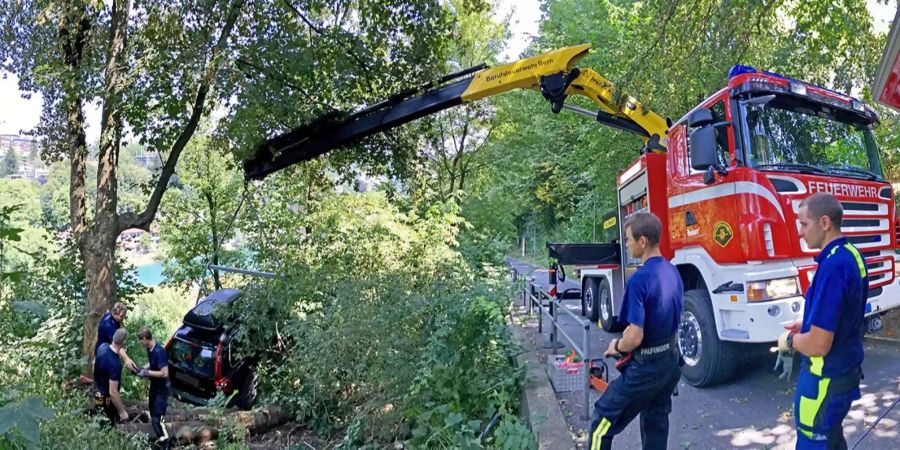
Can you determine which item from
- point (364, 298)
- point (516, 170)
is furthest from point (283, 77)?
point (516, 170)

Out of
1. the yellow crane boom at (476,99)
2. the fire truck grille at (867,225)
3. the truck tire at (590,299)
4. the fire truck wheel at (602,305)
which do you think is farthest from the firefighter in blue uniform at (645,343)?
the truck tire at (590,299)

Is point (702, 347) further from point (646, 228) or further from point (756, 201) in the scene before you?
point (646, 228)

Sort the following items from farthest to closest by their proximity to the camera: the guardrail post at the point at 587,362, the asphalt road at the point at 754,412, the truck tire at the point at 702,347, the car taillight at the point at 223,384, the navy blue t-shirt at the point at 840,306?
the car taillight at the point at 223,384
the truck tire at the point at 702,347
the guardrail post at the point at 587,362
the asphalt road at the point at 754,412
the navy blue t-shirt at the point at 840,306

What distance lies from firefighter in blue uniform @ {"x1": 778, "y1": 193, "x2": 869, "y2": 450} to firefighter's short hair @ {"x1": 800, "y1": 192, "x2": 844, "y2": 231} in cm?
2

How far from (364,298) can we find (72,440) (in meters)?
3.25

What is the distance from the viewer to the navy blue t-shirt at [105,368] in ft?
22.9

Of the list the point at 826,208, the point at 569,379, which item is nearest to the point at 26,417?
the point at 826,208

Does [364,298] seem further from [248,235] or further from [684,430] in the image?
[248,235]

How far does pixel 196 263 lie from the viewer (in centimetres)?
1662

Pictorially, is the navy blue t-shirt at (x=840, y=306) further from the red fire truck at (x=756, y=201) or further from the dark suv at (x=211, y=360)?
the dark suv at (x=211, y=360)

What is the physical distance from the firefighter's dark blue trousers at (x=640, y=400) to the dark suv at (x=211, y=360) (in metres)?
6.48

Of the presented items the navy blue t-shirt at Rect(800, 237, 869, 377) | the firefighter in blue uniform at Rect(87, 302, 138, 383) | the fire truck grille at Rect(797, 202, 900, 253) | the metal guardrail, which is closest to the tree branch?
the firefighter in blue uniform at Rect(87, 302, 138, 383)

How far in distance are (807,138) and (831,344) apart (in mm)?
3523

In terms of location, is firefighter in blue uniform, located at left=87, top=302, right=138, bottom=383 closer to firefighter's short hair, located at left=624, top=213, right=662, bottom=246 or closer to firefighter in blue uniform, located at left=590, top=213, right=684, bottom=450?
firefighter in blue uniform, located at left=590, top=213, right=684, bottom=450
